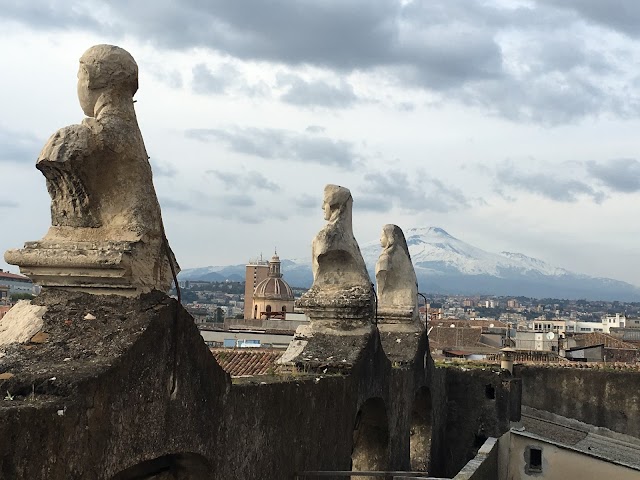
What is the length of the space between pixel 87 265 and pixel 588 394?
675 inches

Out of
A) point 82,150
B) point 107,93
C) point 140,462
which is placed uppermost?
point 107,93

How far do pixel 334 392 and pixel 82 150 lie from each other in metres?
4.33

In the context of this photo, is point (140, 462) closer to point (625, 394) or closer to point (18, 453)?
point (18, 453)

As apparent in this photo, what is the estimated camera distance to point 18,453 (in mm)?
4305

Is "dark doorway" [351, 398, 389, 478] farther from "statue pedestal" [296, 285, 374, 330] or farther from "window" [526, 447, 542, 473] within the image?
"window" [526, 447, 542, 473]

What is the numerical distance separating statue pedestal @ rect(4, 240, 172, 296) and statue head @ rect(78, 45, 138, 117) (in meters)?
0.98

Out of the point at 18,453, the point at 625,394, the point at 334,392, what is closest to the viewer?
the point at 18,453

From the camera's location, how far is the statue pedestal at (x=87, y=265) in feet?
18.4

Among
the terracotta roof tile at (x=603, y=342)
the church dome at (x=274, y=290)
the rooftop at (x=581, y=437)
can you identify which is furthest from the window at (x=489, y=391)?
the church dome at (x=274, y=290)

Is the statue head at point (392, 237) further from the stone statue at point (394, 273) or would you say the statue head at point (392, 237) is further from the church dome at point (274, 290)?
the church dome at point (274, 290)

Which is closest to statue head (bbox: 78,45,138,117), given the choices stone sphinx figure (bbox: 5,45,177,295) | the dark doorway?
stone sphinx figure (bbox: 5,45,177,295)

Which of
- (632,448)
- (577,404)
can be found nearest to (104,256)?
(632,448)

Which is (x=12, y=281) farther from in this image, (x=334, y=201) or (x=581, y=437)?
(x=334, y=201)

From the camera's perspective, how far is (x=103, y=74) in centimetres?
597
